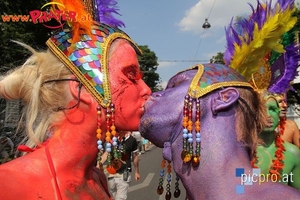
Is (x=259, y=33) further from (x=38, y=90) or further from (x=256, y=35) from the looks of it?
(x=38, y=90)

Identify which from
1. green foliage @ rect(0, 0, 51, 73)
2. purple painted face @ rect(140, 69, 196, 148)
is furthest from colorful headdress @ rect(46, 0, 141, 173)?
green foliage @ rect(0, 0, 51, 73)

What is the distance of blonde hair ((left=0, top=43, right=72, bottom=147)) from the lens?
183cm

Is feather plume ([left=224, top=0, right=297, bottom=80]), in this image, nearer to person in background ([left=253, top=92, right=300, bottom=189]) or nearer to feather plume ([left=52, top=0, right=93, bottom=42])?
feather plume ([left=52, top=0, right=93, bottom=42])

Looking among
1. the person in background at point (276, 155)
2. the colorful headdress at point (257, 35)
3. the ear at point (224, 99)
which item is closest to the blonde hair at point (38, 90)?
the ear at point (224, 99)

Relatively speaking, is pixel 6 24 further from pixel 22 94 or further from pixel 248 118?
pixel 248 118

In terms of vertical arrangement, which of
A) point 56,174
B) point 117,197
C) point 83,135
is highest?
point 83,135

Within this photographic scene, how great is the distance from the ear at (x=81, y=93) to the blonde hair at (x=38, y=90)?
6 centimetres

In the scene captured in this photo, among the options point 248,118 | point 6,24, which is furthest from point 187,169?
point 6,24

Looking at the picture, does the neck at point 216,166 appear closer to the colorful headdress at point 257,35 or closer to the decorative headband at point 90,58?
the colorful headdress at point 257,35

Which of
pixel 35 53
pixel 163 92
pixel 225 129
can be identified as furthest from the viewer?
pixel 35 53

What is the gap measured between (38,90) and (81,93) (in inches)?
10.8

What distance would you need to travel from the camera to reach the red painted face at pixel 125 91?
177 cm

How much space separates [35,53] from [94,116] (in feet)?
1.78

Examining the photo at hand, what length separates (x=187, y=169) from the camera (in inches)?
58.9
